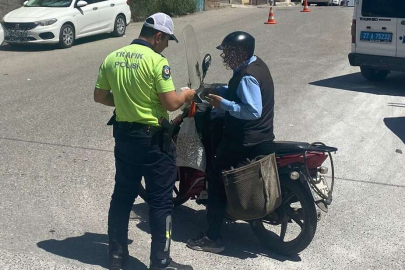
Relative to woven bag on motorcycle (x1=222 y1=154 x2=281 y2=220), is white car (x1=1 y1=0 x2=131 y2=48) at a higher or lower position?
lower

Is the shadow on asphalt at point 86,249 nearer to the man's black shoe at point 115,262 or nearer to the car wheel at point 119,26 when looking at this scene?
the man's black shoe at point 115,262

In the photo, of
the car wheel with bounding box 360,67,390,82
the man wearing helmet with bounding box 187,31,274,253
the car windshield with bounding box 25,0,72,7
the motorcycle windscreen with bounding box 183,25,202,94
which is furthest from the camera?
the car windshield with bounding box 25,0,72,7

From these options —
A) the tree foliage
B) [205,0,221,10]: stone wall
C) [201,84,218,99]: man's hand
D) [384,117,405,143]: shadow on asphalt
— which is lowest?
[205,0,221,10]: stone wall

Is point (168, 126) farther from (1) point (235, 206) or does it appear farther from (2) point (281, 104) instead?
(2) point (281, 104)

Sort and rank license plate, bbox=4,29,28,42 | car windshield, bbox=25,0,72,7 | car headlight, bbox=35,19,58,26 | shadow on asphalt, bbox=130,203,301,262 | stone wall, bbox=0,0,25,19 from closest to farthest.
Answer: shadow on asphalt, bbox=130,203,301,262, car headlight, bbox=35,19,58,26, license plate, bbox=4,29,28,42, car windshield, bbox=25,0,72,7, stone wall, bbox=0,0,25,19

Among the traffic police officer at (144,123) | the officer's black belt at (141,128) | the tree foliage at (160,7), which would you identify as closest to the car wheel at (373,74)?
the traffic police officer at (144,123)

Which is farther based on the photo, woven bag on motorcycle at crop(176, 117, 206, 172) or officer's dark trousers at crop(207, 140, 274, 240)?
woven bag on motorcycle at crop(176, 117, 206, 172)

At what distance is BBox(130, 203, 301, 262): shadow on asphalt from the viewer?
516cm

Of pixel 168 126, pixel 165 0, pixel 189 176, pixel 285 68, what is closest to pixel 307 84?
pixel 285 68

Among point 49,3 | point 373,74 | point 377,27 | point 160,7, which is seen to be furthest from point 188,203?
point 160,7

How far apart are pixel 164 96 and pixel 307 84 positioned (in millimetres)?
7847

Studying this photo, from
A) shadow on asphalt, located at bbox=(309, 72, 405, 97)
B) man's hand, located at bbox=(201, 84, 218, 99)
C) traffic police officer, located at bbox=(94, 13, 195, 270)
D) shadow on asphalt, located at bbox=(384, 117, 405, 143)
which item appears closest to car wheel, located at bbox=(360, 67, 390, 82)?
shadow on asphalt, located at bbox=(309, 72, 405, 97)

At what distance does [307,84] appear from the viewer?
11.9 metres

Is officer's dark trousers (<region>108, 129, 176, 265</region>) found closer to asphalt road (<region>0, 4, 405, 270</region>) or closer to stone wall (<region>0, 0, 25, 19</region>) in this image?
asphalt road (<region>0, 4, 405, 270</region>)
